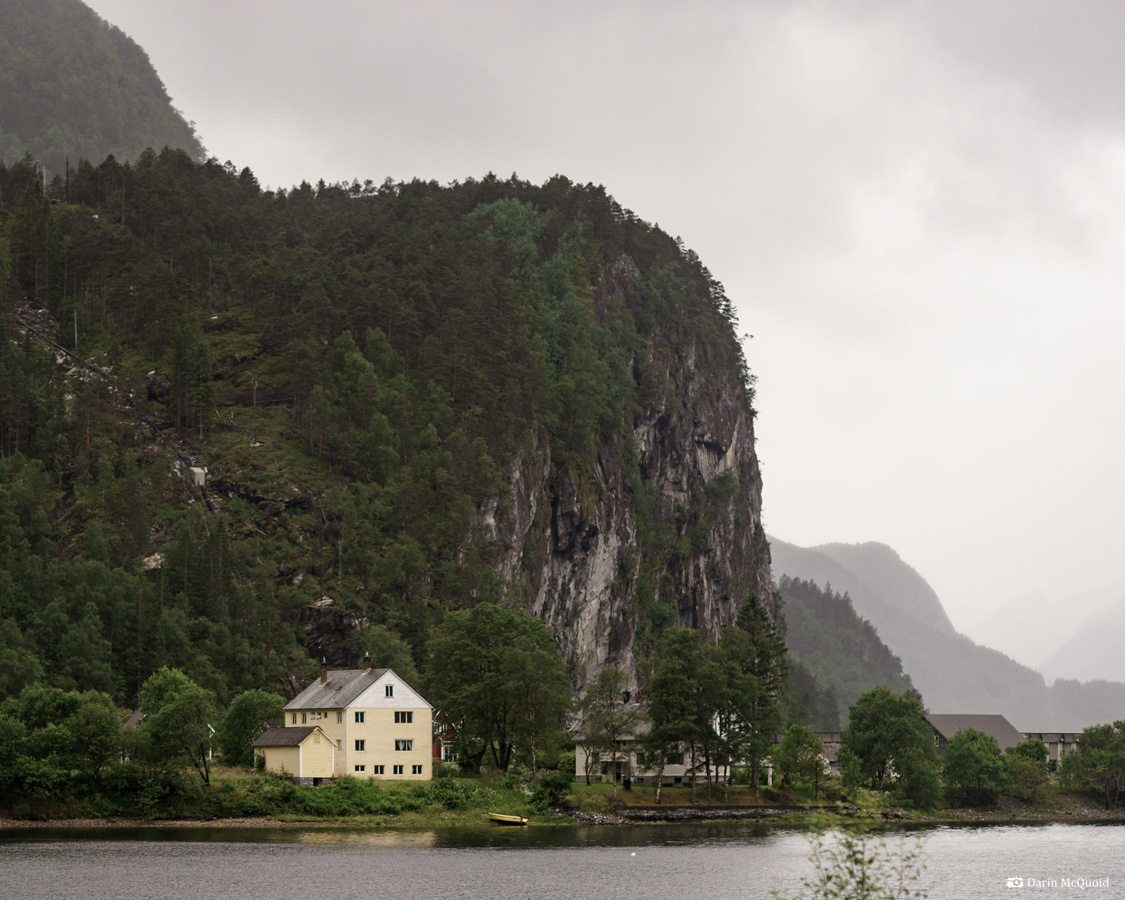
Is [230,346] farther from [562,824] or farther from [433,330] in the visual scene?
[562,824]

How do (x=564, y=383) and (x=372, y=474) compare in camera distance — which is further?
(x=564, y=383)

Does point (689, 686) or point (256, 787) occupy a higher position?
point (689, 686)

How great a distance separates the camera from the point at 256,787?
94.7 metres

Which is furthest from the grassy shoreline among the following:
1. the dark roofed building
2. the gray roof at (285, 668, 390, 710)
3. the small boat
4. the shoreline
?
the dark roofed building

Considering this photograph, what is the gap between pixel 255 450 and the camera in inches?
6033

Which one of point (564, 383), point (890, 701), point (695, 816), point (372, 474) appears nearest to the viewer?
point (695, 816)

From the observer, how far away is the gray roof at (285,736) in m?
100

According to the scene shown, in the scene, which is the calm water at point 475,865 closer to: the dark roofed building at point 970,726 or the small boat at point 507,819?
the small boat at point 507,819

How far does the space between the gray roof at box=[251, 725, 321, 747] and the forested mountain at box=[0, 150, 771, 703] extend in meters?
17.5

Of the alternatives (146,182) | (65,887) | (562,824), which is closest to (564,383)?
(146,182)

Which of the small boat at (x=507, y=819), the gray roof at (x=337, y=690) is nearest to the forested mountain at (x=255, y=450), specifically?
the gray roof at (x=337, y=690)

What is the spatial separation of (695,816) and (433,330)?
293 feet

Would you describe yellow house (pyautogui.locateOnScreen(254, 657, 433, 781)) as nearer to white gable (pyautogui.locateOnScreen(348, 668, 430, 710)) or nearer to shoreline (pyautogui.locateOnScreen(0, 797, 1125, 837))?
white gable (pyautogui.locateOnScreen(348, 668, 430, 710))

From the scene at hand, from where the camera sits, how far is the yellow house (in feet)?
336
